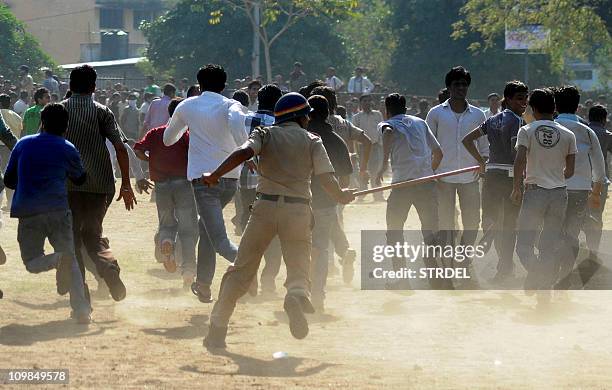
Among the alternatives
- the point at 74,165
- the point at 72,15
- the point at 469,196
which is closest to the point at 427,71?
the point at 72,15

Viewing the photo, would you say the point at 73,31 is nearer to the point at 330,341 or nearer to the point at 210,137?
the point at 210,137

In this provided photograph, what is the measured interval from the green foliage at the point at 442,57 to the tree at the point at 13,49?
15.6m

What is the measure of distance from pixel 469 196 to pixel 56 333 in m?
4.89

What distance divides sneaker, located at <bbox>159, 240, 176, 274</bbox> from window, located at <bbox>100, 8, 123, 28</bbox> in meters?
83.0

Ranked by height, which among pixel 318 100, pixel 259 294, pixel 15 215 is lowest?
pixel 259 294

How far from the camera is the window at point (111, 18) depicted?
93.6 meters

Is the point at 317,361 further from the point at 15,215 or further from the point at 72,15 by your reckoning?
the point at 72,15

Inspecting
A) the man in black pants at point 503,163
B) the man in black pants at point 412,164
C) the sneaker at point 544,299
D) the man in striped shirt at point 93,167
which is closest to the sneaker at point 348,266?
the man in black pants at point 412,164

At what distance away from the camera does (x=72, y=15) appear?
89.1 metres

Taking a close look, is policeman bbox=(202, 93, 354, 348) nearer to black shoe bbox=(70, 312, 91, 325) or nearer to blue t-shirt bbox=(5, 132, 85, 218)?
black shoe bbox=(70, 312, 91, 325)

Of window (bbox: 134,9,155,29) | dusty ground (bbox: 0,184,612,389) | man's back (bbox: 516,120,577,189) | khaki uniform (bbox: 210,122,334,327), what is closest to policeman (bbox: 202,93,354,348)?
khaki uniform (bbox: 210,122,334,327)

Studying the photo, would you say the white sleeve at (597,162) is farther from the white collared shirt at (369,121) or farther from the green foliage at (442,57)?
the green foliage at (442,57)

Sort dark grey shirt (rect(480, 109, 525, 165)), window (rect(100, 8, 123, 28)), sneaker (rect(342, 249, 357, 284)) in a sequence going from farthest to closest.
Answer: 1. window (rect(100, 8, 123, 28))
2. sneaker (rect(342, 249, 357, 284))
3. dark grey shirt (rect(480, 109, 525, 165))

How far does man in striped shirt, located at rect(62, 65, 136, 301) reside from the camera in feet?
33.4
